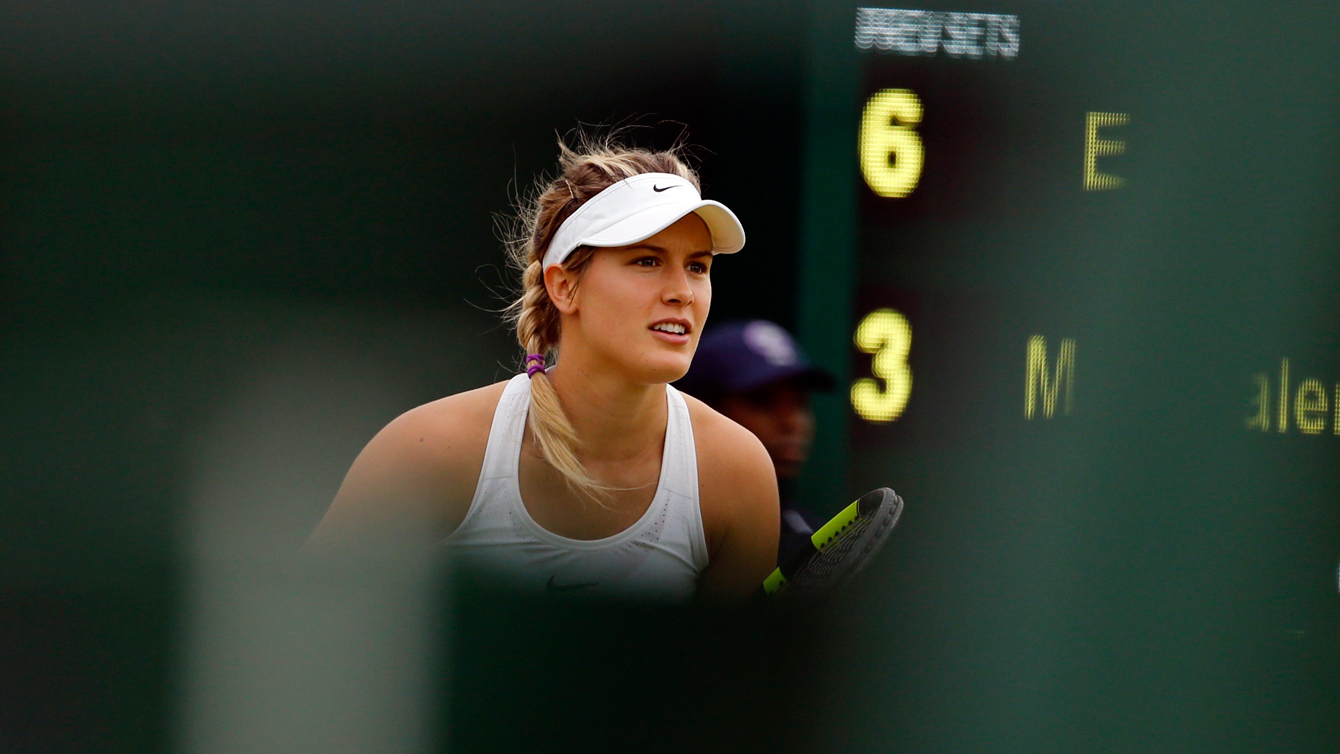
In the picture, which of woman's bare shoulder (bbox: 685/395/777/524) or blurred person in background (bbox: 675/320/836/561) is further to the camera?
woman's bare shoulder (bbox: 685/395/777/524)

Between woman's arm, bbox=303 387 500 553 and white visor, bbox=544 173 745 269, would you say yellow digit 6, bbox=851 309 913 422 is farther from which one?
woman's arm, bbox=303 387 500 553

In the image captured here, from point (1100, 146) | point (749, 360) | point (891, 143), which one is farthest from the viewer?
point (891, 143)

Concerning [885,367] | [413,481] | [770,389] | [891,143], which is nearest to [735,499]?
[770,389]

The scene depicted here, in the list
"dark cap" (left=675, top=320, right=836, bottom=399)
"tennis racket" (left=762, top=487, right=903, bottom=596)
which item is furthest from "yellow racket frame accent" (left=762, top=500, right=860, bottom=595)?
"dark cap" (left=675, top=320, right=836, bottom=399)

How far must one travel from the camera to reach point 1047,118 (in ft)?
3.17

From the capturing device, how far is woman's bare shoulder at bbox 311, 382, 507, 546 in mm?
929

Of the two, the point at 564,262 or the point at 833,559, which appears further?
the point at 564,262

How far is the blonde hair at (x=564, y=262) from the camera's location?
1.10m

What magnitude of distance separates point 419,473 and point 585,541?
0.18 metres

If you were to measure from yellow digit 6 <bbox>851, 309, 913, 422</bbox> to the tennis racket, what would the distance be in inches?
6.6

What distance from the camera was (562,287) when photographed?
1.25m

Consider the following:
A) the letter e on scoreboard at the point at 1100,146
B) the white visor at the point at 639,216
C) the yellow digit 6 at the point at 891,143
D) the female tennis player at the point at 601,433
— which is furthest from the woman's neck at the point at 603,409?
the letter e on scoreboard at the point at 1100,146

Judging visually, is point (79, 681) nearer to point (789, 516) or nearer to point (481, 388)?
point (481, 388)

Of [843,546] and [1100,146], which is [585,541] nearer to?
[843,546]
